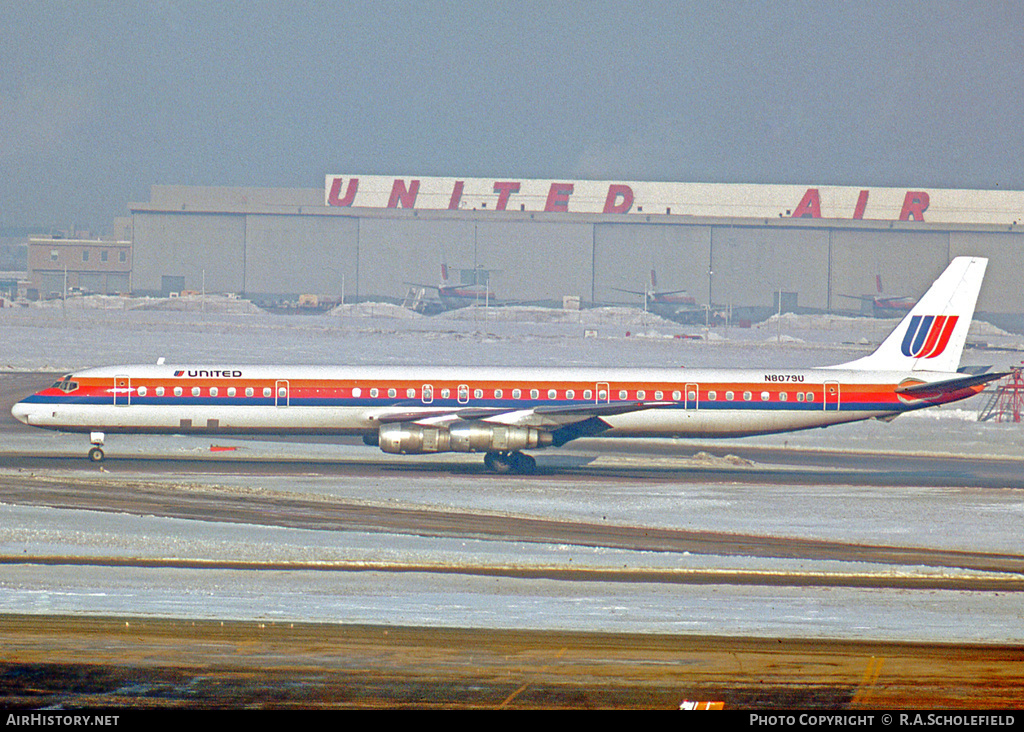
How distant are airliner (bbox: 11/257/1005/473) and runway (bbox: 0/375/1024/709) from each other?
1557 millimetres

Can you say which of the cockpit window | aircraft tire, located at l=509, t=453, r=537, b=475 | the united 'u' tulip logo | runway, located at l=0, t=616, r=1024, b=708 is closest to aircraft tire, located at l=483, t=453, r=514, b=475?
aircraft tire, located at l=509, t=453, r=537, b=475

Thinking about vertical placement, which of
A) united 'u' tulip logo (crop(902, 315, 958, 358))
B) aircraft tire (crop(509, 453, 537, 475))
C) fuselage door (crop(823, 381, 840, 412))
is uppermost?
united 'u' tulip logo (crop(902, 315, 958, 358))

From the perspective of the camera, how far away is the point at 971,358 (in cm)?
9488

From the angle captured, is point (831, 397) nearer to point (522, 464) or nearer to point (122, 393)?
point (522, 464)

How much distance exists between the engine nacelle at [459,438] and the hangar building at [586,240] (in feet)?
417

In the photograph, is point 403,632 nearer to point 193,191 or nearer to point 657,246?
point 657,246

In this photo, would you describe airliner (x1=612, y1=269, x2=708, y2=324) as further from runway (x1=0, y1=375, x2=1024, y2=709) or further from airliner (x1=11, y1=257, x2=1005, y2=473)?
runway (x1=0, y1=375, x2=1024, y2=709)

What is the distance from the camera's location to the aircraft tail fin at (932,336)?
44312 mm

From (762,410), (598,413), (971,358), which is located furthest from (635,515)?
(971,358)

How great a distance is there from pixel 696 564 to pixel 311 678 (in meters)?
11.3

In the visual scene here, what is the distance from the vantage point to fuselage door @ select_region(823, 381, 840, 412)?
43.2 meters

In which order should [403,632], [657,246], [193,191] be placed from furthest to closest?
[193,191] < [657,246] < [403,632]

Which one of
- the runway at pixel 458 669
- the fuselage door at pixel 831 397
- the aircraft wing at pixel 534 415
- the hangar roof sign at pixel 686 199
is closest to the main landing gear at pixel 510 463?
the aircraft wing at pixel 534 415

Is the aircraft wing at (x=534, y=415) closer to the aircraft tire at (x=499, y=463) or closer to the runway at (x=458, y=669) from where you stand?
the aircraft tire at (x=499, y=463)
